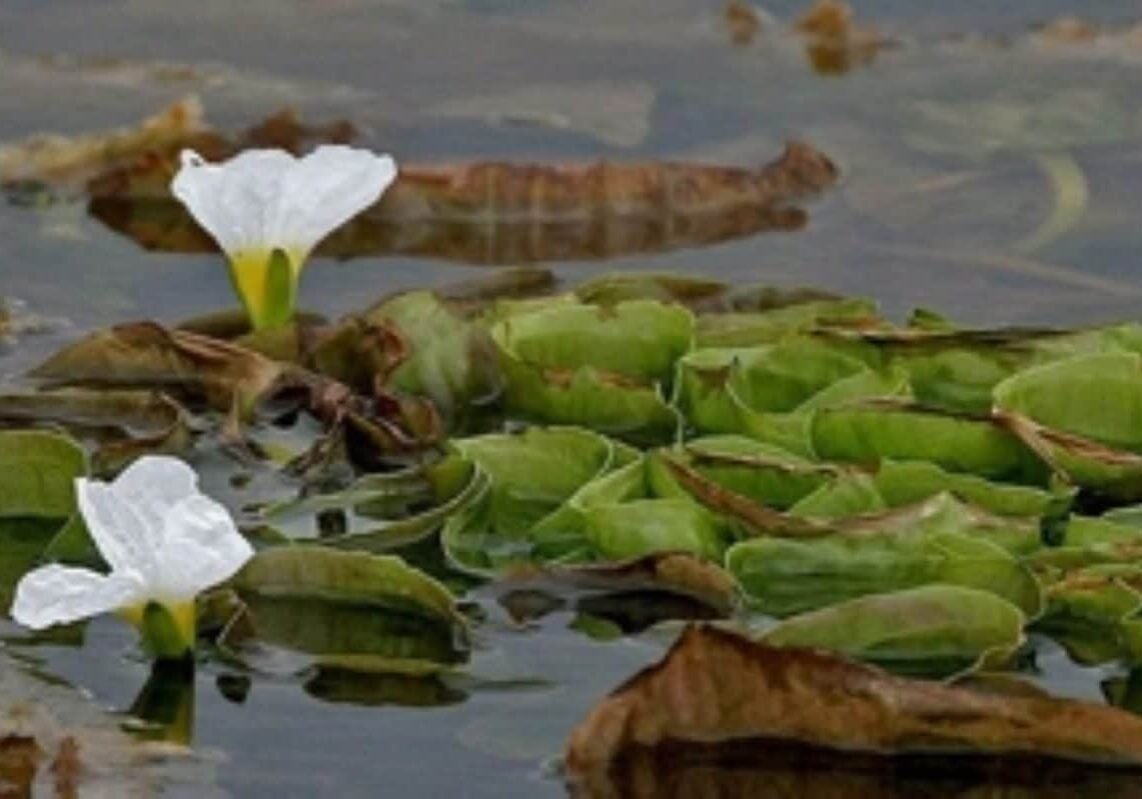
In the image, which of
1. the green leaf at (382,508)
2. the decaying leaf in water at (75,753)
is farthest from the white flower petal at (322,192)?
the decaying leaf in water at (75,753)

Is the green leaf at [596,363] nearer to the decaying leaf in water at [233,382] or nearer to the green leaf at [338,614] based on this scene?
the decaying leaf in water at [233,382]

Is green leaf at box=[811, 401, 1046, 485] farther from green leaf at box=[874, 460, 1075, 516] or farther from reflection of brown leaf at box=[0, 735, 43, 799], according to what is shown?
reflection of brown leaf at box=[0, 735, 43, 799]

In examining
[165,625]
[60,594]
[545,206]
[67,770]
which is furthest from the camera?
[545,206]

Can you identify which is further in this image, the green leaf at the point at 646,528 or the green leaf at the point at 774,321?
the green leaf at the point at 774,321

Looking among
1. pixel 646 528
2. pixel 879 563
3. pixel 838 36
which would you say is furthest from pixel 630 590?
pixel 838 36

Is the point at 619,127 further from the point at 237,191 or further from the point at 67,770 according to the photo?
the point at 67,770

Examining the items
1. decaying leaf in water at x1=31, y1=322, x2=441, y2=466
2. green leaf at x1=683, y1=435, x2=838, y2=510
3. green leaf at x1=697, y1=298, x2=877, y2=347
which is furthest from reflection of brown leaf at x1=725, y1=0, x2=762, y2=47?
green leaf at x1=683, y1=435, x2=838, y2=510

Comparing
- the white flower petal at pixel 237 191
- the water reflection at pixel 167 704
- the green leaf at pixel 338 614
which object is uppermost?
the white flower petal at pixel 237 191
